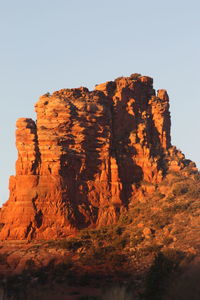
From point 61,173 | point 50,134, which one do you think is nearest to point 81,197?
point 61,173

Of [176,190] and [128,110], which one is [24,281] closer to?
[176,190]

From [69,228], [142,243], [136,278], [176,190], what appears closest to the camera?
[136,278]

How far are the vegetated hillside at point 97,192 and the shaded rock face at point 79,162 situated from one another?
10cm

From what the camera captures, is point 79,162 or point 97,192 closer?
point 79,162

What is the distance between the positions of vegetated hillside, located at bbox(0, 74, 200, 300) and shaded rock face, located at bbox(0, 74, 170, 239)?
10 cm

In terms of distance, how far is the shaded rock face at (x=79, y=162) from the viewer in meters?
51.6

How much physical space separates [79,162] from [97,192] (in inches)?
146

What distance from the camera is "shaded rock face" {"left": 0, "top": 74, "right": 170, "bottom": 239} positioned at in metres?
51.6

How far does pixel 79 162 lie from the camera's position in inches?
2130

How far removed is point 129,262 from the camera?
44.7 meters

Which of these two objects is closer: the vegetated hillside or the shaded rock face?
the vegetated hillside

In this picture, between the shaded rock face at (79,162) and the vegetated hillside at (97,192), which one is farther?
the shaded rock face at (79,162)

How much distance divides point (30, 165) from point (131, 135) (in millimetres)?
11979

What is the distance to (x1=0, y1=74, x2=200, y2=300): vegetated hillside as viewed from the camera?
45.3 metres
